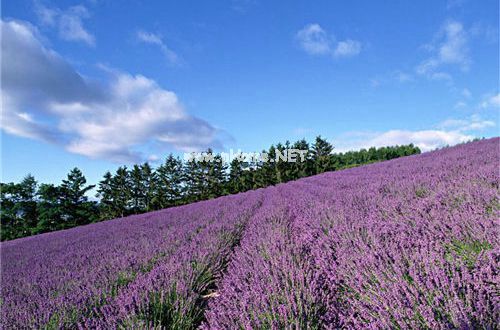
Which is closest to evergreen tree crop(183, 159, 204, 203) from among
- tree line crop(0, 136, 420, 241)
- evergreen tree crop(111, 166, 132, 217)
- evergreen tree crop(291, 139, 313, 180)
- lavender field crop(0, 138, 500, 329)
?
tree line crop(0, 136, 420, 241)

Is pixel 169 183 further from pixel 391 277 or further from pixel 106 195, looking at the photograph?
pixel 391 277

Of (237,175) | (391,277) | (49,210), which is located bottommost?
(391,277)

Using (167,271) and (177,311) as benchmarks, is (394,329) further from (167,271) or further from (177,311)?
(167,271)

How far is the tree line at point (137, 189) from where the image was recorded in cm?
2936

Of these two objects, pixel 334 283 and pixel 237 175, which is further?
pixel 237 175

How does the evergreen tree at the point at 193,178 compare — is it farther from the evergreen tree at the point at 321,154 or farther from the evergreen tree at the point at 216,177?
the evergreen tree at the point at 321,154

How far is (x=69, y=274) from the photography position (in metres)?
3.11

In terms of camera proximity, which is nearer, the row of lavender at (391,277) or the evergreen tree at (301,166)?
the row of lavender at (391,277)

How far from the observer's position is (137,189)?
35.8 meters

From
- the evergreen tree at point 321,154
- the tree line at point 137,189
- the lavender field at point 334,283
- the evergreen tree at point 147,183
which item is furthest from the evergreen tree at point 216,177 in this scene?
the lavender field at point 334,283

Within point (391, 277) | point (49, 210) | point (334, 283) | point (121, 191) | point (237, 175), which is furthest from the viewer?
point (237, 175)

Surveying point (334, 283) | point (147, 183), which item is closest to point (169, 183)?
point (147, 183)

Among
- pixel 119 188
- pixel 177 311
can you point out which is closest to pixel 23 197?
pixel 119 188

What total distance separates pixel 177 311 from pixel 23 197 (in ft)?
126
